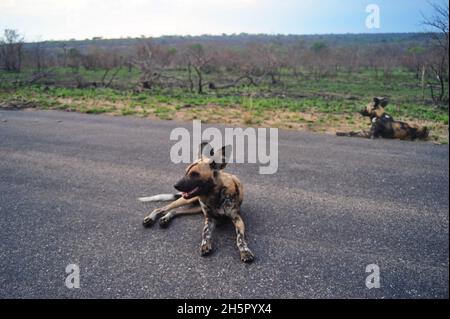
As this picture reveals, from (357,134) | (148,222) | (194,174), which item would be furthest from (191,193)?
(357,134)

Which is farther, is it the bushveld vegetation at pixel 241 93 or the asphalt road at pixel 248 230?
the bushveld vegetation at pixel 241 93

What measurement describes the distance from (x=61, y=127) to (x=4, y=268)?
25.6 feet

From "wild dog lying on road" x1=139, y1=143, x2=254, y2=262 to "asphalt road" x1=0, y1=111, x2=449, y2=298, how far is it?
14cm

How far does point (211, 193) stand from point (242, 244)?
0.70 metres

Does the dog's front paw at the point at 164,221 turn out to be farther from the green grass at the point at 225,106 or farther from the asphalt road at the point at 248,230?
the green grass at the point at 225,106

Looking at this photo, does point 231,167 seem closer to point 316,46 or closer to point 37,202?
point 37,202

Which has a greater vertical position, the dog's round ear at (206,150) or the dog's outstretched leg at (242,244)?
the dog's round ear at (206,150)

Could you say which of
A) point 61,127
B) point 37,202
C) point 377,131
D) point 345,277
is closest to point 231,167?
point 37,202

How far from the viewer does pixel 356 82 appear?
28312mm

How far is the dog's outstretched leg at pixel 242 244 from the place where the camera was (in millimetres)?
3619

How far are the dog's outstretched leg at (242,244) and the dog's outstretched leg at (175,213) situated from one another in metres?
0.77

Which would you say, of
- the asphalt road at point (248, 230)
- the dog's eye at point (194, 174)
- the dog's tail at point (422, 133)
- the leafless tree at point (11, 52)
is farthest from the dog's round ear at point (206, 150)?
the leafless tree at point (11, 52)

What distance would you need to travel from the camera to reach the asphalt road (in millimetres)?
3293

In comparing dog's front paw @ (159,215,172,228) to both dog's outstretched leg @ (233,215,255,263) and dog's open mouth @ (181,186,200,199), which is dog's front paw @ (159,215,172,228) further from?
dog's outstretched leg @ (233,215,255,263)
